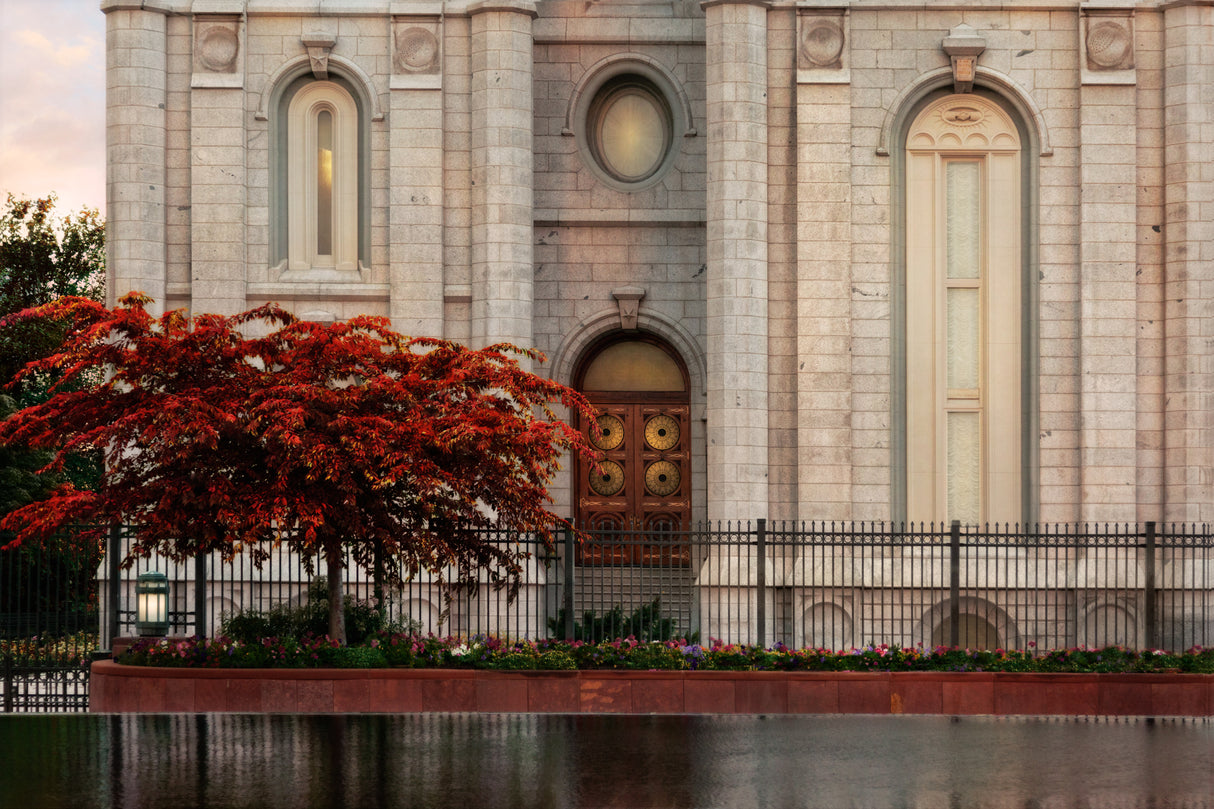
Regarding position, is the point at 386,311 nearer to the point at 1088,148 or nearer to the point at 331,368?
the point at 331,368

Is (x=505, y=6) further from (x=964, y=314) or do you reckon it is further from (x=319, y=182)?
(x=964, y=314)

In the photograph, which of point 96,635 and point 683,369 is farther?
point 683,369

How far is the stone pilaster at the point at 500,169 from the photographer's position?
24797 mm

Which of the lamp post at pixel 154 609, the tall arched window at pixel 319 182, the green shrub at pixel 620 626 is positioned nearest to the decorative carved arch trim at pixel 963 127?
the green shrub at pixel 620 626

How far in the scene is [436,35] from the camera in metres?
25.2

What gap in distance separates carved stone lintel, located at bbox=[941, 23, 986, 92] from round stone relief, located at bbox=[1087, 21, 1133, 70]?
1766 mm

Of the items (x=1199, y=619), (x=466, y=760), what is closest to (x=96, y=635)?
(x=466, y=760)

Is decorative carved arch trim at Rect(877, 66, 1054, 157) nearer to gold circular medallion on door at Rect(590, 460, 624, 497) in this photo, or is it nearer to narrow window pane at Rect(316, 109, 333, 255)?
gold circular medallion on door at Rect(590, 460, 624, 497)

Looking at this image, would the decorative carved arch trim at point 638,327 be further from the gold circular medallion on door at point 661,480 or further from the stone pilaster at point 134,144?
the stone pilaster at point 134,144

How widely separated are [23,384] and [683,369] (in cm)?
2324

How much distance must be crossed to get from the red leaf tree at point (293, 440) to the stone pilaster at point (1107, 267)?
9686 millimetres

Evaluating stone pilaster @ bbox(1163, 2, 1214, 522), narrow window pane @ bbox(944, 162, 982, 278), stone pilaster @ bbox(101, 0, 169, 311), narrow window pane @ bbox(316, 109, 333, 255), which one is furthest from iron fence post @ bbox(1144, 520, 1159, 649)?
stone pilaster @ bbox(101, 0, 169, 311)

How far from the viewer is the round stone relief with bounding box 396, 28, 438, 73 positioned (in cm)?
2525

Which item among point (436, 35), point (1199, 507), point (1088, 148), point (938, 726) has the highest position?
point (436, 35)
